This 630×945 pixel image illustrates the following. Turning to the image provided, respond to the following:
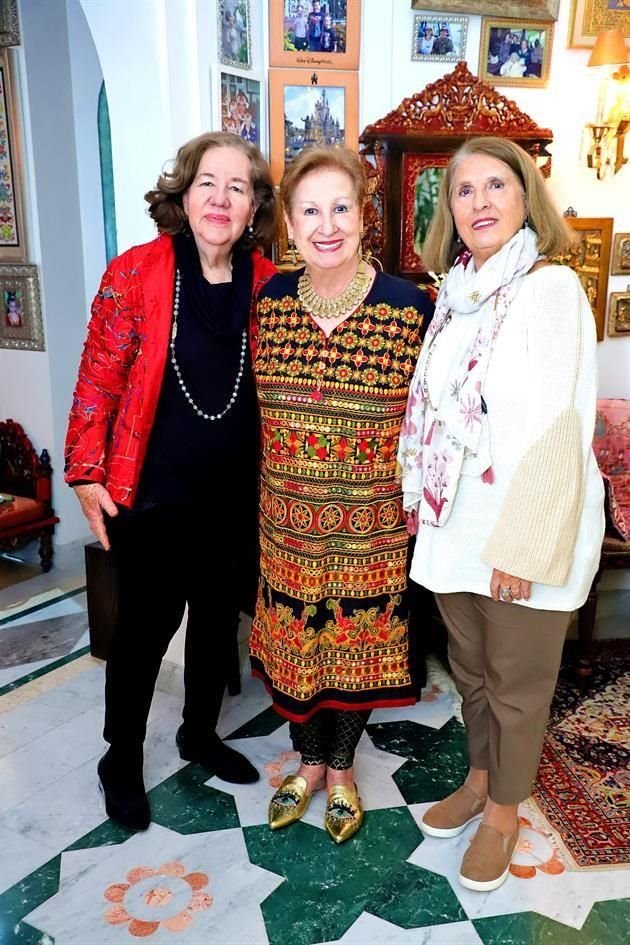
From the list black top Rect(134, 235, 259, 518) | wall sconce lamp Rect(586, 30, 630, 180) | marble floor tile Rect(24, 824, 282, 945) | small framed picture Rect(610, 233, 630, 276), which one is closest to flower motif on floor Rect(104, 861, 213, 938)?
marble floor tile Rect(24, 824, 282, 945)

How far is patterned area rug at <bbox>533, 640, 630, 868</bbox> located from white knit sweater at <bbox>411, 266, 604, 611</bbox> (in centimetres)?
73

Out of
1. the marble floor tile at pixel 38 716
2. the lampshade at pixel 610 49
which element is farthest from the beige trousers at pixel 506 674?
the lampshade at pixel 610 49

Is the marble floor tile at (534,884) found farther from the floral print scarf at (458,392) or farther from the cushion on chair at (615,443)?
the cushion on chair at (615,443)

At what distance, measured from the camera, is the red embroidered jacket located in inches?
70.9

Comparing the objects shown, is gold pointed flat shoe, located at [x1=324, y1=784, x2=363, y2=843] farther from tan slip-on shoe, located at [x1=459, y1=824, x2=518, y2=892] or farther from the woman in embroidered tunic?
tan slip-on shoe, located at [x1=459, y1=824, x2=518, y2=892]

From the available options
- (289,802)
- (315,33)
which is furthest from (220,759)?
(315,33)

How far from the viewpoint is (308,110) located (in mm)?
2758

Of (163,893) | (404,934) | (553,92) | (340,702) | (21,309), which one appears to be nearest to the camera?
(404,934)

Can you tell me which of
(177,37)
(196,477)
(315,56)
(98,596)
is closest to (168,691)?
(98,596)

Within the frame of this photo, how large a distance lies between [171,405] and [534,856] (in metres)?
1.37

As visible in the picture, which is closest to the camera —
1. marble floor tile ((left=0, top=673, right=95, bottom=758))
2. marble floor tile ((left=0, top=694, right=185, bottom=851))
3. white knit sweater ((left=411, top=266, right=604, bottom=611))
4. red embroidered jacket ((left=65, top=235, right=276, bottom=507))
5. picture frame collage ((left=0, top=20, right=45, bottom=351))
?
white knit sweater ((left=411, top=266, right=604, bottom=611))

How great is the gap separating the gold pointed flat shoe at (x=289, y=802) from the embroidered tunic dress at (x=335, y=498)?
0.27 meters

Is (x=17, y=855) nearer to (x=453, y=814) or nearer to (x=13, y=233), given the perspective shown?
(x=453, y=814)

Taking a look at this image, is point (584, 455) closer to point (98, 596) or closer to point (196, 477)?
point (196, 477)
